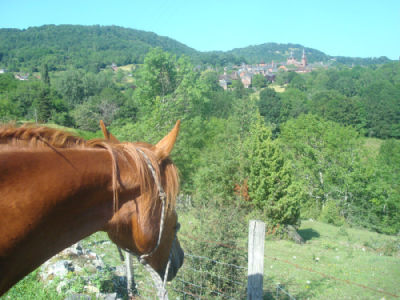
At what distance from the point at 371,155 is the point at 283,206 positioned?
19.0 m

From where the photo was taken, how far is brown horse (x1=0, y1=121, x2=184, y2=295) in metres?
1.12

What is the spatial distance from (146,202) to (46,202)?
48 cm

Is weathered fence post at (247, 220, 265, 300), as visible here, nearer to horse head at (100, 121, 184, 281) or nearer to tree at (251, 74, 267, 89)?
horse head at (100, 121, 184, 281)

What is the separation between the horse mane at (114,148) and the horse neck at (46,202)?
4 cm

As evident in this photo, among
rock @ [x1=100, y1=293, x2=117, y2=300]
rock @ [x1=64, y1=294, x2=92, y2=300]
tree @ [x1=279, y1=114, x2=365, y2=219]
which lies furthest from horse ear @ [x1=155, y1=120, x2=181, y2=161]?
tree @ [x1=279, y1=114, x2=365, y2=219]

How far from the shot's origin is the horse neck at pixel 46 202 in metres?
1.10

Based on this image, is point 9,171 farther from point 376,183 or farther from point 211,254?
point 376,183

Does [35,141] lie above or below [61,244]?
above

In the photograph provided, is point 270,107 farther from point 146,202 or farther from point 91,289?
point 146,202

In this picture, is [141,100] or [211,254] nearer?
[211,254]

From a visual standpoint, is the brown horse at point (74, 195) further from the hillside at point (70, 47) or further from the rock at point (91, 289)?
the hillside at point (70, 47)

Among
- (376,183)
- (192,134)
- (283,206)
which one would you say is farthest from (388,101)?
(283,206)

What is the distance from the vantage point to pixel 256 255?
9.62 feet

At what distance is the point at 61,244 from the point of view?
1297 millimetres
